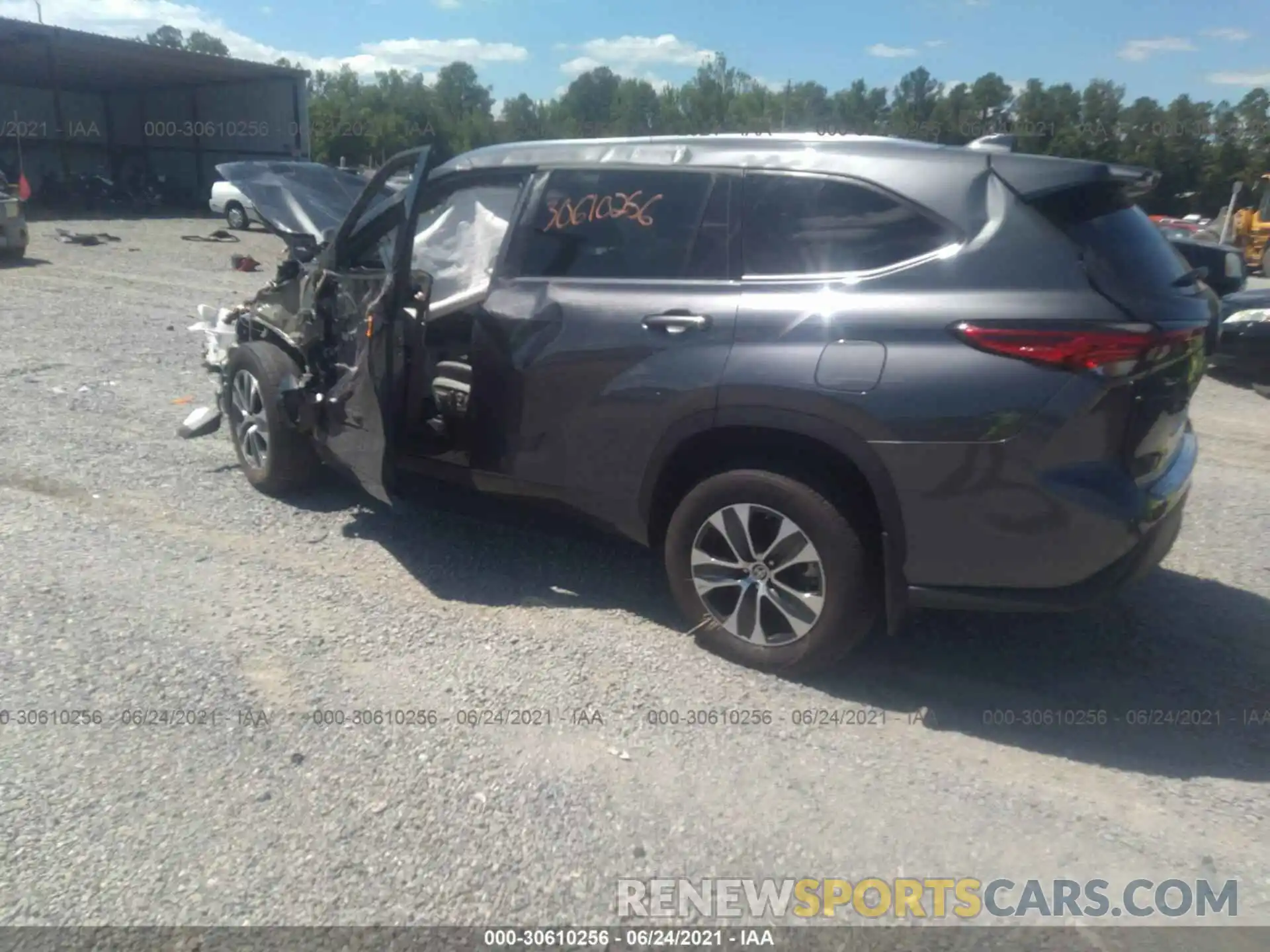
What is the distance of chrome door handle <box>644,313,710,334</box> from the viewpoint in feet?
12.2

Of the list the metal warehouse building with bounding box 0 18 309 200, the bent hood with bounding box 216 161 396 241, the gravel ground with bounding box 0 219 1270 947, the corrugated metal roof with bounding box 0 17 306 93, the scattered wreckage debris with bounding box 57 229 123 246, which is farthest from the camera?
the metal warehouse building with bounding box 0 18 309 200

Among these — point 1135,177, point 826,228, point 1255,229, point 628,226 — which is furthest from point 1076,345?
point 1255,229

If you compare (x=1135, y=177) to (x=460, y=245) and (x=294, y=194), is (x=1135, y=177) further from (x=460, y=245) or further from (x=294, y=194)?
(x=294, y=194)

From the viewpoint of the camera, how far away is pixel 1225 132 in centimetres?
4166

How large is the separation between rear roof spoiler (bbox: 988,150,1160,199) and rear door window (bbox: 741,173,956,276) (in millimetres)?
279

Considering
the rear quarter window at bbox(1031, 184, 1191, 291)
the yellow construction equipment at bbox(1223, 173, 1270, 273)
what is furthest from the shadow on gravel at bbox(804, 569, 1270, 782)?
the yellow construction equipment at bbox(1223, 173, 1270, 273)

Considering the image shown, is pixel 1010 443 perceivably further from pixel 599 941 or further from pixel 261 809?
pixel 261 809

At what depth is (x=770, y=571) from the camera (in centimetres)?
374

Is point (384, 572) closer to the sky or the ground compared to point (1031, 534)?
closer to the ground

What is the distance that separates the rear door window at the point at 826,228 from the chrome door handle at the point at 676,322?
Answer: 0.25 m

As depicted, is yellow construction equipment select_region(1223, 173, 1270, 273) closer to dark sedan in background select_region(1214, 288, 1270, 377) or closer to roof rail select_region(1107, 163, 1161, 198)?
dark sedan in background select_region(1214, 288, 1270, 377)

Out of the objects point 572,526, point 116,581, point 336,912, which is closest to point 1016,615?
point 572,526

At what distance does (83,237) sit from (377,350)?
2132 cm

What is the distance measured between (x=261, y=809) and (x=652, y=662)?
4.95ft
